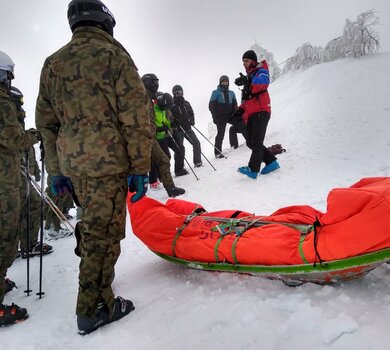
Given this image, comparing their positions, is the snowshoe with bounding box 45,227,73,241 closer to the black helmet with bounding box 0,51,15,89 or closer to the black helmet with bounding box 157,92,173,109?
the black helmet with bounding box 0,51,15,89

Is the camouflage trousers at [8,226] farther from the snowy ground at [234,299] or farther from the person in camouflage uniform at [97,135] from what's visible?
the person in camouflage uniform at [97,135]

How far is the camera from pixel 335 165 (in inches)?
217

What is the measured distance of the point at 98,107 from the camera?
220cm

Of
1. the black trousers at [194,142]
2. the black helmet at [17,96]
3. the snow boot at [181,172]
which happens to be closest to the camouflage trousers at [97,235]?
the black helmet at [17,96]

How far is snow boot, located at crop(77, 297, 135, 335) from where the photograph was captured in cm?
227

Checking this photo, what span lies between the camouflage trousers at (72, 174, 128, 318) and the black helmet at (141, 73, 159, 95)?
428 centimetres

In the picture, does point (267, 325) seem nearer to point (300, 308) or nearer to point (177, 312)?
point (300, 308)

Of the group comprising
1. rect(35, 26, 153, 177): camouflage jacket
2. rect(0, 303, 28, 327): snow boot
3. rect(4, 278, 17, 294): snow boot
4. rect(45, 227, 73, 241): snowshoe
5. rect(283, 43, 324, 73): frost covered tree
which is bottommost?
rect(45, 227, 73, 241): snowshoe

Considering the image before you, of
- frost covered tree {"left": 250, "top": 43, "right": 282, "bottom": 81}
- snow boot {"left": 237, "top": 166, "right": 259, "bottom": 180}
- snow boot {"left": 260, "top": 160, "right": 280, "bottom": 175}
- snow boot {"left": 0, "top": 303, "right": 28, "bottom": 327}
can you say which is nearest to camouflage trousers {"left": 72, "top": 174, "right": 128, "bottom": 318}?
snow boot {"left": 0, "top": 303, "right": 28, "bottom": 327}

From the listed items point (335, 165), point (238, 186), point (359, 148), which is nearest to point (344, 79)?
point (359, 148)

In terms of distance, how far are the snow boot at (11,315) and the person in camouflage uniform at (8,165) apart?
316 millimetres

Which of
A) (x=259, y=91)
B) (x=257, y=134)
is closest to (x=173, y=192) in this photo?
(x=257, y=134)

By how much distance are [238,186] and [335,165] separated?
1786 millimetres

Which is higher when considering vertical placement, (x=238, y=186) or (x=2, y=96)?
(x=2, y=96)
